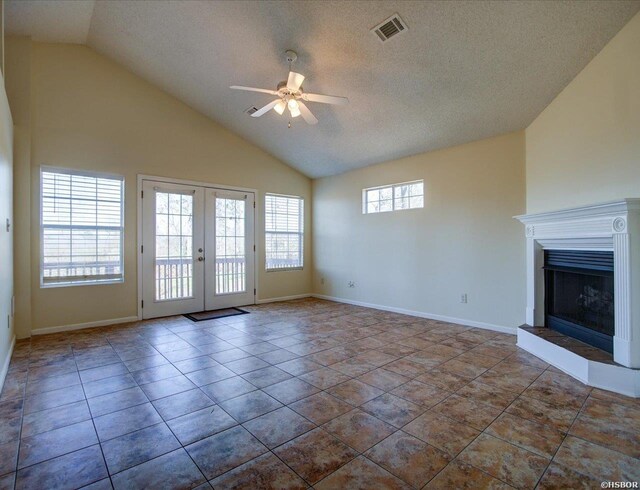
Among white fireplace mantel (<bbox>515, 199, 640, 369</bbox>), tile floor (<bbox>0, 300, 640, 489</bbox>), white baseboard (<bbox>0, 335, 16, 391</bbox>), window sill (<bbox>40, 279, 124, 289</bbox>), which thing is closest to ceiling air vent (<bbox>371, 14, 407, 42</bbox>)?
white fireplace mantel (<bbox>515, 199, 640, 369</bbox>)

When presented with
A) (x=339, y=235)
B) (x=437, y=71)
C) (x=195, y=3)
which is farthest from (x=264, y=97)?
(x=339, y=235)

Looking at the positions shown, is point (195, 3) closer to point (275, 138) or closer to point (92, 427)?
point (275, 138)

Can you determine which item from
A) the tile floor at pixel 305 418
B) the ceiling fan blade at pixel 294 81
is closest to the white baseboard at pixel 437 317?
the tile floor at pixel 305 418

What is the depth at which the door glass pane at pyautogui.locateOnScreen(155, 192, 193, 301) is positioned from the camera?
5172mm

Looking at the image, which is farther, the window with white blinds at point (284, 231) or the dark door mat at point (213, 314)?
the window with white blinds at point (284, 231)

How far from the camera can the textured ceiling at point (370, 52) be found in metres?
2.86

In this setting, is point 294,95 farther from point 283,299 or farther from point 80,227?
point 283,299

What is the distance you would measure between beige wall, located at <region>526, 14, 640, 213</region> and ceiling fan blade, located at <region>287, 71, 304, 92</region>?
2727mm

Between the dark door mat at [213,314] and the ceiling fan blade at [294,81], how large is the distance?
11.7 feet

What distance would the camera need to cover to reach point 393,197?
5.68 metres

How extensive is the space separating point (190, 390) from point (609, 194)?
3949mm

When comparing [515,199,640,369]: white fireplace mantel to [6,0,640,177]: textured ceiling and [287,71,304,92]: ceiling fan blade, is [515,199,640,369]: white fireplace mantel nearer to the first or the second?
[6,0,640,177]: textured ceiling

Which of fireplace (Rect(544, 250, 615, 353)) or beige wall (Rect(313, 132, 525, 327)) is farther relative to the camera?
beige wall (Rect(313, 132, 525, 327))

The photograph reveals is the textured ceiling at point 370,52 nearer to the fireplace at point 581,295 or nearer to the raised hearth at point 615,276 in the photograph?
the raised hearth at point 615,276
